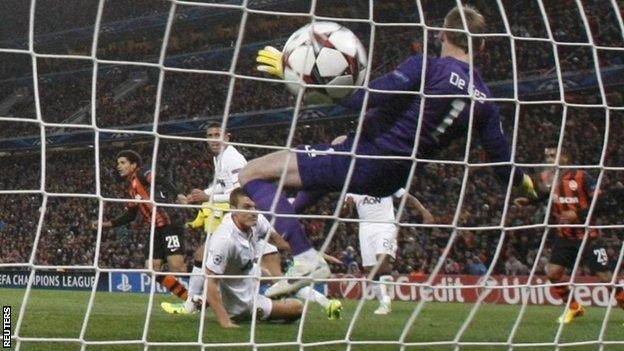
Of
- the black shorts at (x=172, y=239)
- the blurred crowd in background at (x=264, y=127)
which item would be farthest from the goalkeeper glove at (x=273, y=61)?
the blurred crowd in background at (x=264, y=127)

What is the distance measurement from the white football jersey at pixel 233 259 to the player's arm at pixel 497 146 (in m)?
1.90

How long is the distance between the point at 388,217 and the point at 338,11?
1123cm

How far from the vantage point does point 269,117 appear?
16297 millimetres

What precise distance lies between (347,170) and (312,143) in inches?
466

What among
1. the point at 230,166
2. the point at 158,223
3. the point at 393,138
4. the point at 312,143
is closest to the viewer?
the point at 393,138

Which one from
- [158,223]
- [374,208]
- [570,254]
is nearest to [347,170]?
[374,208]

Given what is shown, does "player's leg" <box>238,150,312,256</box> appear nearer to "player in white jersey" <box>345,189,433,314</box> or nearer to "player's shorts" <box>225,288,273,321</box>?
"player's shorts" <box>225,288,273,321</box>

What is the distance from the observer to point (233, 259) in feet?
20.2

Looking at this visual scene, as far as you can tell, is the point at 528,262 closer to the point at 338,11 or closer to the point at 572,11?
the point at 572,11

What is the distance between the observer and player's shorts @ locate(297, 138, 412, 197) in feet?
13.9

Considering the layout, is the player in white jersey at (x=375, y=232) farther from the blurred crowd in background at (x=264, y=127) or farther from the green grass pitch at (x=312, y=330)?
the blurred crowd in background at (x=264, y=127)

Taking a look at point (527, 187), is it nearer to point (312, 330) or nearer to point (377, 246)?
point (312, 330)

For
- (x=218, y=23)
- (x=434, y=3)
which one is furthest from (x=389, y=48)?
(x=218, y=23)

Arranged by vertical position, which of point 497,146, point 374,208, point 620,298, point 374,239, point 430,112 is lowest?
point 620,298
